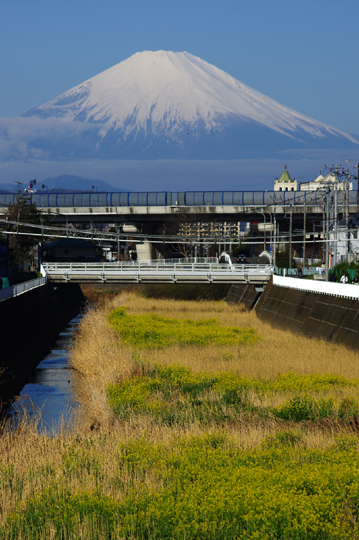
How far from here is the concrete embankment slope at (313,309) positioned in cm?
3797

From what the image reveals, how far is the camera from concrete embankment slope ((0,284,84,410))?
32906mm

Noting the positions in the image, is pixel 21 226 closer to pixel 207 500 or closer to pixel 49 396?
pixel 49 396

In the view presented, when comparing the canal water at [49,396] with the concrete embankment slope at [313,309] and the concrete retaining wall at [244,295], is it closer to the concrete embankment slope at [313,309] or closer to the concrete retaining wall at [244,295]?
the concrete embankment slope at [313,309]

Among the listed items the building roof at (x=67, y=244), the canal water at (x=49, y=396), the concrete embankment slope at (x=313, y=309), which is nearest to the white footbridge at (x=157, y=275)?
the concrete embankment slope at (x=313, y=309)

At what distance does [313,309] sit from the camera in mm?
46188

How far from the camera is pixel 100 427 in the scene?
811 inches

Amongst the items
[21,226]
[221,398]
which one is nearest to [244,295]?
[21,226]

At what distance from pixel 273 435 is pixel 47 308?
141ft

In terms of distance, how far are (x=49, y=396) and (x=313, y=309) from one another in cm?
2191

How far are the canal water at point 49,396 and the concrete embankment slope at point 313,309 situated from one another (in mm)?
16035

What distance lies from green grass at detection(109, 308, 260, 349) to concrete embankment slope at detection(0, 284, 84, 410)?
5.67 metres

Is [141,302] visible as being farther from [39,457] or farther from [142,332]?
[39,457]

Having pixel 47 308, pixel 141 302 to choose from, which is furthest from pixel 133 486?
pixel 141 302

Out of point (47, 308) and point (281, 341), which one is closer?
point (281, 341)
